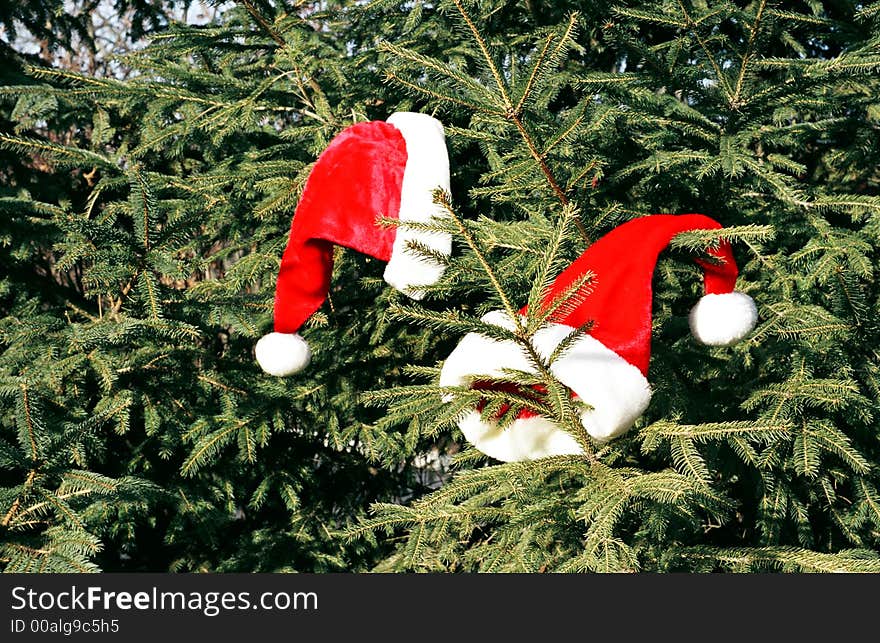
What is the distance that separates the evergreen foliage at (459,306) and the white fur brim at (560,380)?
6 cm

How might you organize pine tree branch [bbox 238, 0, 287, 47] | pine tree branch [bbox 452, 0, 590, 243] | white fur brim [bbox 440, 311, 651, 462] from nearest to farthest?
1. white fur brim [bbox 440, 311, 651, 462]
2. pine tree branch [bbox 452, 0, 590, 243]
3. pine tree branch [bbox 238, 0, 287, 47]

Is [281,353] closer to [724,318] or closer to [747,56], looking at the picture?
[724,318]

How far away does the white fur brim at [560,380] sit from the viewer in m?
1.55

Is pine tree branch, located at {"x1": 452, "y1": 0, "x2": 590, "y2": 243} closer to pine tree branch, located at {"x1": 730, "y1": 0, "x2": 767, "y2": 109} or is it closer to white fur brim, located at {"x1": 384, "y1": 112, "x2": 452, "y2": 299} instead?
white fur brim, located at {"x1": 384, "y1": 112, "x2": 452, "y2": 299}

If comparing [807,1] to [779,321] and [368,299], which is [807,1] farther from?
[368,299]

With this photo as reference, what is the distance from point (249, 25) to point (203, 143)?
1.95 ft

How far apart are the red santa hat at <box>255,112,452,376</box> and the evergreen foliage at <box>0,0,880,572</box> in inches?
5.9

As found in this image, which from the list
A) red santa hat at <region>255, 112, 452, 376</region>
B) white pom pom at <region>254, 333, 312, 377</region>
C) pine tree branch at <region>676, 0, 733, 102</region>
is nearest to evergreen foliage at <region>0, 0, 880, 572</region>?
pine tree branch at <region>676, 0, 733, 102</region>

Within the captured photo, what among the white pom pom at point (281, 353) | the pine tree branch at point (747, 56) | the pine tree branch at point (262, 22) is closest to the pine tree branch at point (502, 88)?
the pine tree branch at point (747, 56)

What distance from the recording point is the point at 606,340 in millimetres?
1667

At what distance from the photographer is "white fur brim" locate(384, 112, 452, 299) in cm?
204

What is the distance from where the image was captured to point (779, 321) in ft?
7.32

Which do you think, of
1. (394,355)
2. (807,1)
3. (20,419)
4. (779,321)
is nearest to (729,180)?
(779,321)

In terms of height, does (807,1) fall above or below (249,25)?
below
